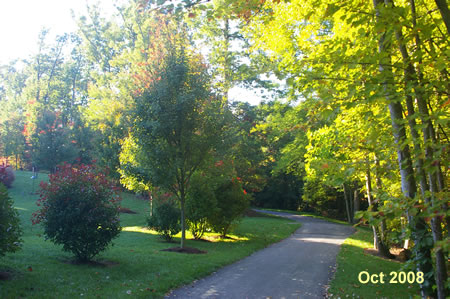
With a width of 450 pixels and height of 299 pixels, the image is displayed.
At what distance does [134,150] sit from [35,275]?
656cm

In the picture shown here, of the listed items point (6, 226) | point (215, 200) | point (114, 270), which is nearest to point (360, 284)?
point (114, 270)

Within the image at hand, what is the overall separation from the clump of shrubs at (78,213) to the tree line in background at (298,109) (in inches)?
118

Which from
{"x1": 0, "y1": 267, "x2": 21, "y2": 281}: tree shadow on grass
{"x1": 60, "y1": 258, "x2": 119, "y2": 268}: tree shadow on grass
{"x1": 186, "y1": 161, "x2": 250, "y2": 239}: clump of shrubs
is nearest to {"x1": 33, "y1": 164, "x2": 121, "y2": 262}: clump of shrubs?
{"x1": 60, "y1": 258, "x2": 119, "y2": 268}: tree shadow on grass

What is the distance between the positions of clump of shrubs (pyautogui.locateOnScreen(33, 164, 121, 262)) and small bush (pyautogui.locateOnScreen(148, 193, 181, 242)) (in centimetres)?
521

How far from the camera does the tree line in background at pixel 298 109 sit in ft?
12.2

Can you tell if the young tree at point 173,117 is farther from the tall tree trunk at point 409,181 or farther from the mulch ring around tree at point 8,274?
the tall tree trunk at point 409,181

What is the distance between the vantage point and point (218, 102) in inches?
510

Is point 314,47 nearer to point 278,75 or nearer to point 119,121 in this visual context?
point 278,75

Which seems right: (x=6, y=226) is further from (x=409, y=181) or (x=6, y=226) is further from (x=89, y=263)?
(x=409, y=181)

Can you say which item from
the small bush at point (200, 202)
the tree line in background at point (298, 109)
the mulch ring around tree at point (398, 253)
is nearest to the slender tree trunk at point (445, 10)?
the tree line in background at point (298, 109)

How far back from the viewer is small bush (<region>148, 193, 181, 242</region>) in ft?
47.6

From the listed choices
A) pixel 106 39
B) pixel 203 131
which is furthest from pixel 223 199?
pixel 106 39

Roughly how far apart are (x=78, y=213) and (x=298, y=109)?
30.8 feet

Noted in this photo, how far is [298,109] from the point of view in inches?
562
